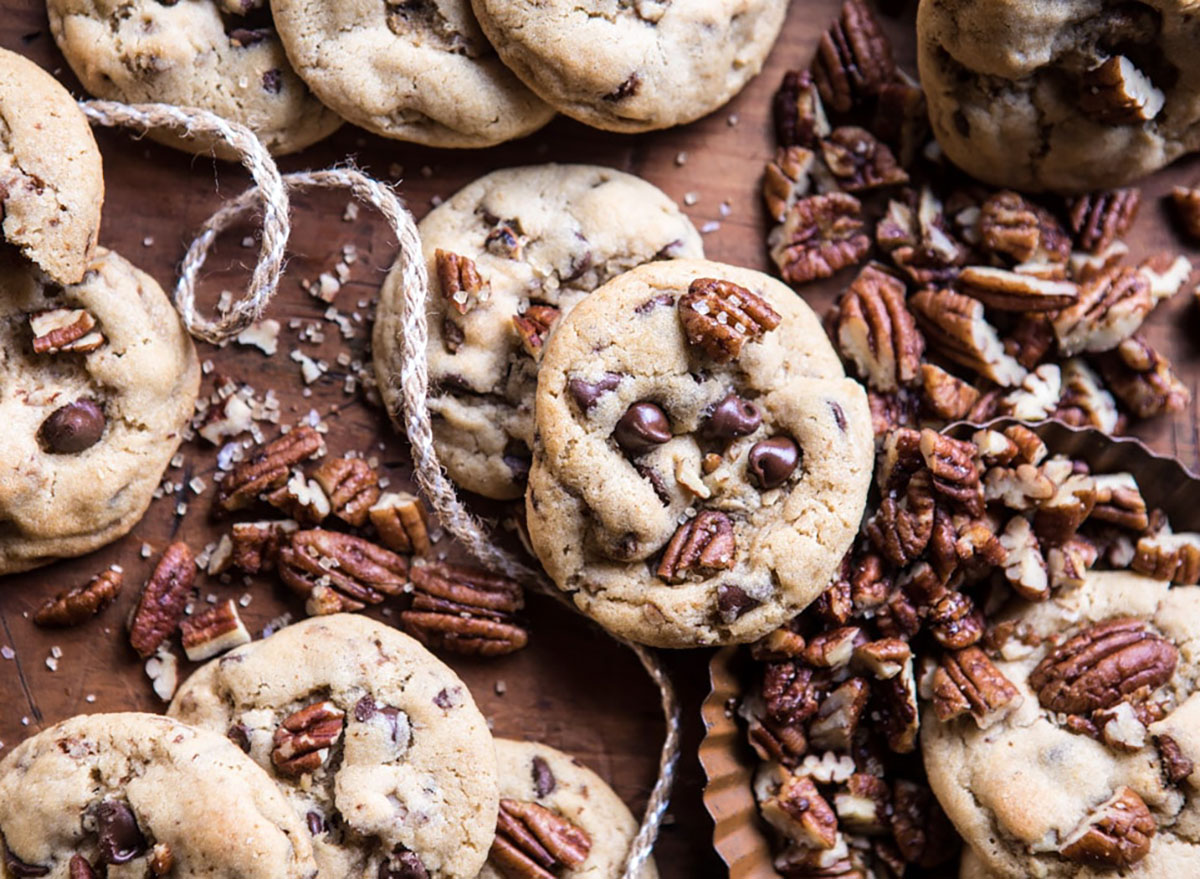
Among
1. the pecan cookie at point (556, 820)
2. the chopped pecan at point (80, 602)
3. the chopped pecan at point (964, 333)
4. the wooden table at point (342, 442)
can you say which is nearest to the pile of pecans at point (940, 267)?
the chopped pecan at point (964, 333)

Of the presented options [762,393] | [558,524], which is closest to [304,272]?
[558,524]

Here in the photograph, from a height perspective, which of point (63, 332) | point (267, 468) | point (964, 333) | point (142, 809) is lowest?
point (142, 809)

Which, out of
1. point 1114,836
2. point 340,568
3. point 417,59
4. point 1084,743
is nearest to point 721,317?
point 417,59

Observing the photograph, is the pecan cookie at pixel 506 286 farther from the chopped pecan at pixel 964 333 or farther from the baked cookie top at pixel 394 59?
the chopped pecan at pixel 964 333

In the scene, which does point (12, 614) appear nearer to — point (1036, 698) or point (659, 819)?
point (659, 819)

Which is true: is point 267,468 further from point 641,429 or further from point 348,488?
point 641,429

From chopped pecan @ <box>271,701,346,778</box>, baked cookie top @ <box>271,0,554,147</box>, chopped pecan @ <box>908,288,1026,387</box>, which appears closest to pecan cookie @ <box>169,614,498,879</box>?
chopped pecan @ <box>271,701,346,778</box>

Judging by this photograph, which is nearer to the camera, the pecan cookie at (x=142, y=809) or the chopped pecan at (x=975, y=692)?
the pecan cookie at (x=142, y=809)
